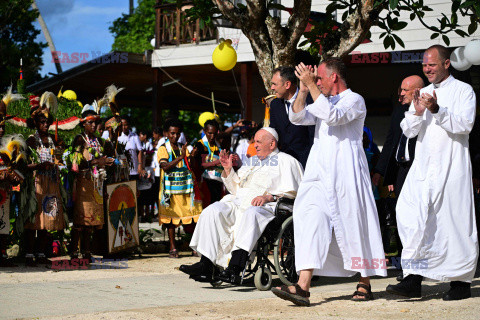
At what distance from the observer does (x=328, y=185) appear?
6617 mm

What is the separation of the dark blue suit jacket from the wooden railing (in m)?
11.6

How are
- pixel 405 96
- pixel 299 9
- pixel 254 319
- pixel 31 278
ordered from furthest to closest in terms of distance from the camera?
pixel 299 9 < pixel 31 278 < pixel 405 96 < pixel 254 319

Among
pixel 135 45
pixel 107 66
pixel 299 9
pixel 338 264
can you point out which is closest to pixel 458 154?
pixel 338 264

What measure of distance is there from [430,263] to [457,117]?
126 centimetres

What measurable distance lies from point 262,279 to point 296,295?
1.25 metres

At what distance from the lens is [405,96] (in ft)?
25.6

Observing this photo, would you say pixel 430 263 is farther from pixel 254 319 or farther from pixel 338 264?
pixel 254 319

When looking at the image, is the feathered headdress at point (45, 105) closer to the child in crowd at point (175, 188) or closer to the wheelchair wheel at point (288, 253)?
the child in crowd at point (175, 188)

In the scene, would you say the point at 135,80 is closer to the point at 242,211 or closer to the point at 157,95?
the point at 157,95

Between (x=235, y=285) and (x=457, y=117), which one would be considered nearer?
(x=457, y=117)

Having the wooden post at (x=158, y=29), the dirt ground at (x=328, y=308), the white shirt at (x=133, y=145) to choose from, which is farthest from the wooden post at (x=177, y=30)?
the dirt ground at (x=328, y=308)

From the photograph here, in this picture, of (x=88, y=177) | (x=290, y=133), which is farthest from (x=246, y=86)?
(x=290, y=133)

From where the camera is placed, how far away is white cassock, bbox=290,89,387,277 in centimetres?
651

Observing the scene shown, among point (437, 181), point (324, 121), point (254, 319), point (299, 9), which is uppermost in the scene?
point (299, 9)
